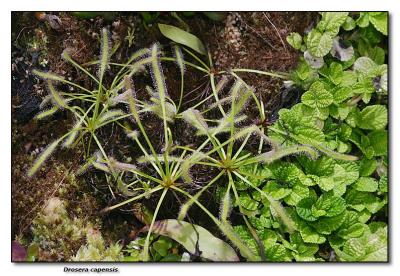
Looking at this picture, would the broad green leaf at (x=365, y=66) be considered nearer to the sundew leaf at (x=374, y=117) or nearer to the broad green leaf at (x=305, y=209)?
the sundew leaf at (x=374, y=117)

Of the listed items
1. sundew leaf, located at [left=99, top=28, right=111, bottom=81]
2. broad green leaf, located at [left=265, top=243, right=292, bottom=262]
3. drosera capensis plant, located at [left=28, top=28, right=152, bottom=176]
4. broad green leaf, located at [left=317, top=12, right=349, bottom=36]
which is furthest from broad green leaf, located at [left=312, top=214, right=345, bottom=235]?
sundew leaf, located at [left=99, top=28, right=111, bottom=81]

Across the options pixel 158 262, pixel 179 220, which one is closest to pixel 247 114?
pixel 179 220

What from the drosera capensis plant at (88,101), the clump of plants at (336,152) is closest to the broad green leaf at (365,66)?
the clump of plants at (336,152)

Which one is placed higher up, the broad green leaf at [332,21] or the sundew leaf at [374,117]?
the broad green leaf at [332,21]

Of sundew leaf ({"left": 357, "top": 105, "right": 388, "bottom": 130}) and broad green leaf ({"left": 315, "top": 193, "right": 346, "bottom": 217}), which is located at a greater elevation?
sundew leaf ({"left": 357, "top": 105, "right": 388, "bottom": 130})

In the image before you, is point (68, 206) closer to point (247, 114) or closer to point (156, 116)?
point (156, 116)

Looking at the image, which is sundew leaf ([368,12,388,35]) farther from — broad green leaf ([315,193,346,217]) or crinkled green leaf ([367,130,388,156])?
broad green leaf ([315,193,346,217])
